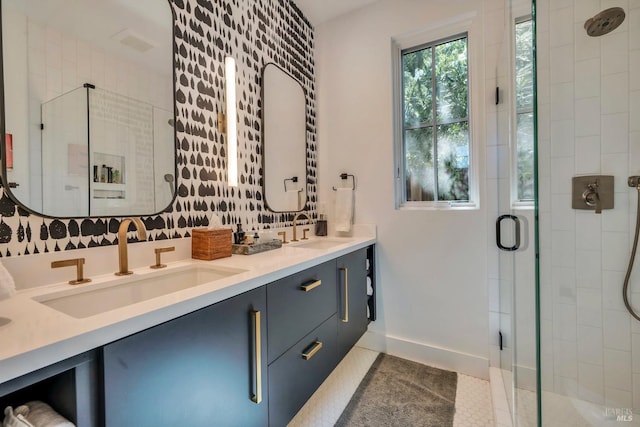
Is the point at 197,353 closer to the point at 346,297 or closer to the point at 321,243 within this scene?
the point at 346,297

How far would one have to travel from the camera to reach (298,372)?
46.8 inches

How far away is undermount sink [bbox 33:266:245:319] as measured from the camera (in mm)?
854

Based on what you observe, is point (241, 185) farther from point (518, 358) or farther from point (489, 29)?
point (489, 29)

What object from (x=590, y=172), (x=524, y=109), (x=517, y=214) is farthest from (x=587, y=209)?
(x=524, y=109)

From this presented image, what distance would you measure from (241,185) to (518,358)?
5.57 ft

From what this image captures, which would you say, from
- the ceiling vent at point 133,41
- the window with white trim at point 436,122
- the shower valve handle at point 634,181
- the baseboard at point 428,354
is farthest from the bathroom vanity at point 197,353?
the shower valve handle at point 634,181

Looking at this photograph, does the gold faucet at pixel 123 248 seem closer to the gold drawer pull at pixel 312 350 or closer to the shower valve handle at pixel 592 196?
the gold drawer pull at pixel 312 350

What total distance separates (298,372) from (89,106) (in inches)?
52.3

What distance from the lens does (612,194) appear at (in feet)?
4.49

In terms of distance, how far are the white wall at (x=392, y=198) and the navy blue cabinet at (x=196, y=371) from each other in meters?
1.33

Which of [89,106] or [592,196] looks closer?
[89,106]

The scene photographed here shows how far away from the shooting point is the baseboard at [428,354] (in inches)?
71.1

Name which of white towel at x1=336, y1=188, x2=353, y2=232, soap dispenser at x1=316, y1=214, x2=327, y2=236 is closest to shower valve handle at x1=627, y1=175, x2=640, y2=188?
white towel at x1=336, y1=188, x2=353, y2=232

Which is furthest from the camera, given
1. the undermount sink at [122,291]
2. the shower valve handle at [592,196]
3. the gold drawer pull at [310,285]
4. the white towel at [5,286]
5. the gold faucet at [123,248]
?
the shower valve handle at [592,196]
